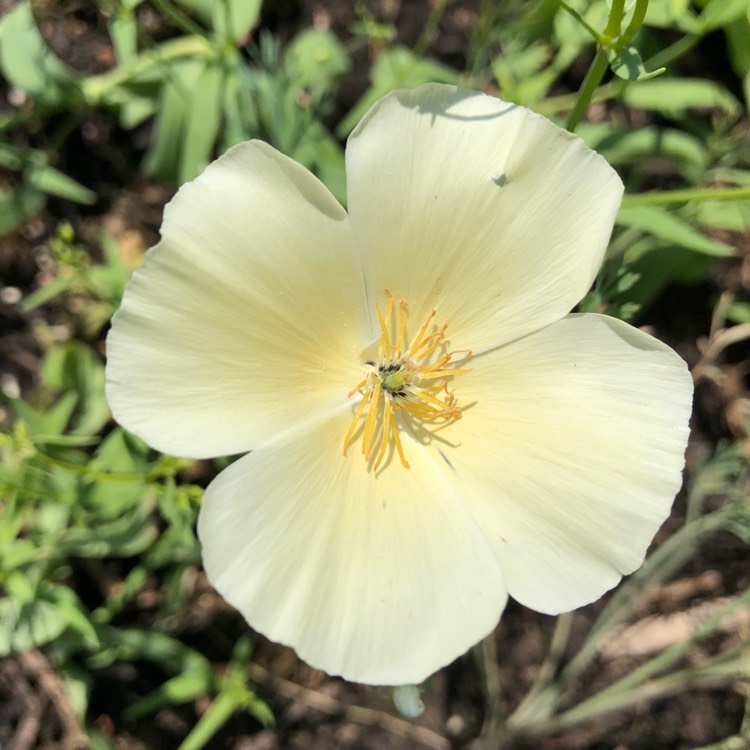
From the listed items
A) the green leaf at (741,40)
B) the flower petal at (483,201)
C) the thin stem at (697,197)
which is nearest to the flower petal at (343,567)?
the flower petal at (483,201)

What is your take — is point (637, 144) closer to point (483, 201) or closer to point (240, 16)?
point (483, 201)

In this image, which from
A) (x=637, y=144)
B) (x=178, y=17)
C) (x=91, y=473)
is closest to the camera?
(x=91, y=473)

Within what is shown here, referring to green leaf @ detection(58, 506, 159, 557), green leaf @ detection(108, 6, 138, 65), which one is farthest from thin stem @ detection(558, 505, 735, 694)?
green leaf @ detection(108, 6, 138, 65)

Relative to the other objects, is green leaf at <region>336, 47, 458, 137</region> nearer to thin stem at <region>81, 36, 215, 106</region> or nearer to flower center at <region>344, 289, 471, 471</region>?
thin stem at <region>81, 36, 215, 106</region>

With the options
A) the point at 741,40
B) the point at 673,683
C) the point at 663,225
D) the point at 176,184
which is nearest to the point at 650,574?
the point at 673,683

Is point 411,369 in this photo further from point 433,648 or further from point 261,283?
point 433,648

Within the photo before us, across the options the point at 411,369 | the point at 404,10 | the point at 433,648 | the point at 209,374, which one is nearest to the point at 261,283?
the point at 209,374
